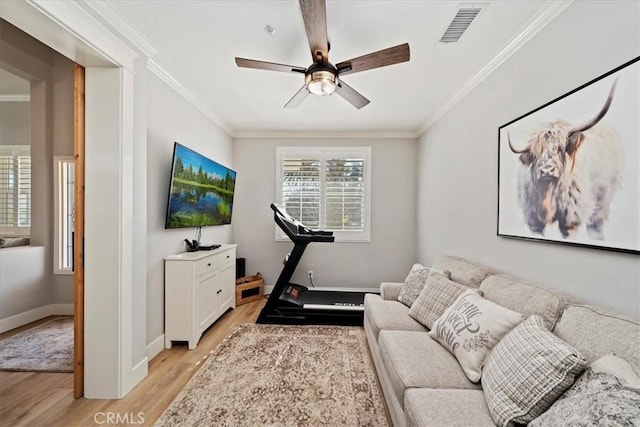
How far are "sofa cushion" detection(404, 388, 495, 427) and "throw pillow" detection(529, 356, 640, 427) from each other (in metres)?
0.23

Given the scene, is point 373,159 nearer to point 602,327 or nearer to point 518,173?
point 518,173

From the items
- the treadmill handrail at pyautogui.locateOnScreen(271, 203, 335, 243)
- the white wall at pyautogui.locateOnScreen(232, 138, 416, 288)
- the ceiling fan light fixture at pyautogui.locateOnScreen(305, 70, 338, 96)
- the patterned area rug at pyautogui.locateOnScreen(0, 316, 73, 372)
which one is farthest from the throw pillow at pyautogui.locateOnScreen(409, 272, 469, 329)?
the patterned area rug at pyautogui.locateOnScreen(0, 316, 73, 372)

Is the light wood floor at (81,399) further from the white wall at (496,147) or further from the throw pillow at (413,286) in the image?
the white wall at (496,147)

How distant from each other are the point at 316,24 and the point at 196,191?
2.26m

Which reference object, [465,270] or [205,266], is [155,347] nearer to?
[205,266]

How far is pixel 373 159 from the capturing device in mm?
4629

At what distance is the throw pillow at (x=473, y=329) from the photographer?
1.52m

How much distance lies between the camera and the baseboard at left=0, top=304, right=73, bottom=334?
10.1 feet

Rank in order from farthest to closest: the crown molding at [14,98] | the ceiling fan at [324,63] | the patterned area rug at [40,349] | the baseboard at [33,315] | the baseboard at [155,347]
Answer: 1. the crown molding at [14,98]
2. the baseboard at [33,315]
3. the baseboard at [155,347]
4. the patterned area rug at [40,349]
5. the ceiling fan at [324,63]

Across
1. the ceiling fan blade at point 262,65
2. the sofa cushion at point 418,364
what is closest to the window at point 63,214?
the ceiling fan blade at point 262,65

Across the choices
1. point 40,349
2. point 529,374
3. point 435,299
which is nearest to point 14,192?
point 40,349

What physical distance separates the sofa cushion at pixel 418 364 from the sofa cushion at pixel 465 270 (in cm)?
65

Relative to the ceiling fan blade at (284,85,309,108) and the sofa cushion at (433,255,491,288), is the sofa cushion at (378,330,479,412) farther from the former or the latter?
the ceiling fan blade at (284,85,309,108)

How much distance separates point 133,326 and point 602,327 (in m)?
2.83
